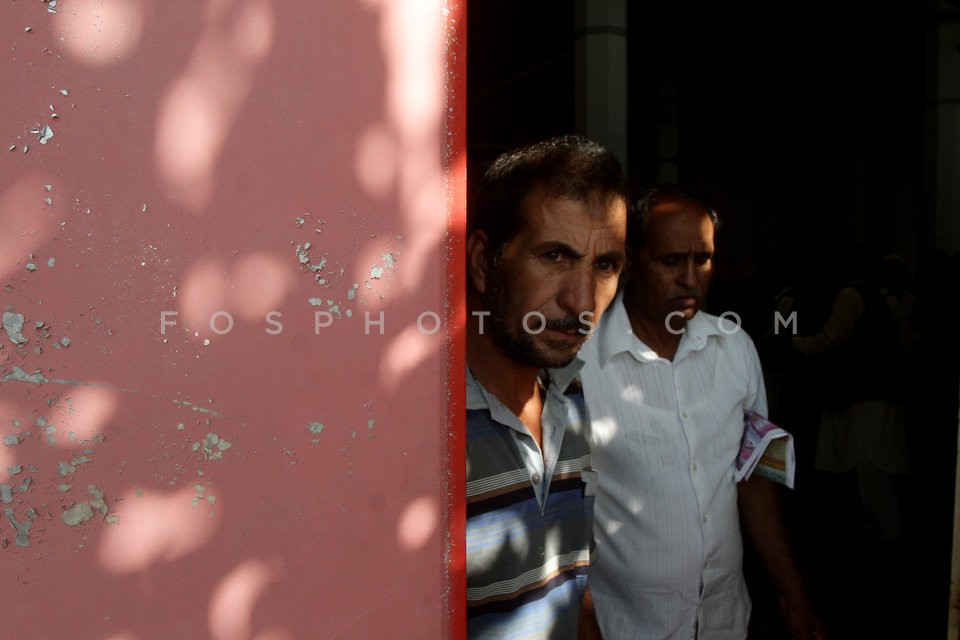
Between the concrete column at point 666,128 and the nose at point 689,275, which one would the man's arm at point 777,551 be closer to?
the nose at point 689,275

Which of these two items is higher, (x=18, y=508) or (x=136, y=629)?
(x=18, y=508)

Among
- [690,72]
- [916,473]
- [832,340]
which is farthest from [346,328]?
[690,72]

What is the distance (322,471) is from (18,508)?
0.35 metres

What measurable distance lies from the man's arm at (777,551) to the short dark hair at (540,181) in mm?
1178

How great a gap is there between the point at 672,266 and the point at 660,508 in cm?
81

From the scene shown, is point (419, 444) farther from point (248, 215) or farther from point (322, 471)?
point (248, 215)

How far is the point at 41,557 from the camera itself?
78 centimetres

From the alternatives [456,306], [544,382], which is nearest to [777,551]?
[544,382]

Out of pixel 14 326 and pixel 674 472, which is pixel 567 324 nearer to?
pixel 674 472

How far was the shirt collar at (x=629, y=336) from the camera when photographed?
226cm

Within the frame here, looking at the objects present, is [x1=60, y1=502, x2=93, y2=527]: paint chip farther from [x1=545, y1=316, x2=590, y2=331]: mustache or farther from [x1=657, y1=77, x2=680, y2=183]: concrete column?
[x1=657, y1=77, x2=680, y2=183]: concrete column

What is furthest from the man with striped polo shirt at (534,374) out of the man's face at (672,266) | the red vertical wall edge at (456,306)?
the man's face at (672,266)

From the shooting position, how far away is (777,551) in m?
2.35

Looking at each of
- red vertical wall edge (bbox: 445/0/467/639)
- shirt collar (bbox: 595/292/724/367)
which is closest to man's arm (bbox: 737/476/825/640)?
shirt collar (bbox: 595/292/724/367)
